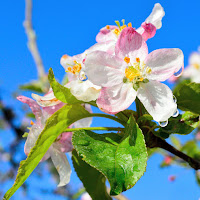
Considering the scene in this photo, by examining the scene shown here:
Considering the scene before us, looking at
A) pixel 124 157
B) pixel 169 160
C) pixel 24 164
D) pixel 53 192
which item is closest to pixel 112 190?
pixel 124 157

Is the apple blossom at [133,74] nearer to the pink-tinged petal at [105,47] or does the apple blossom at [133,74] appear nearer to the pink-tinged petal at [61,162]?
the pink-tinged petal at [105,47]

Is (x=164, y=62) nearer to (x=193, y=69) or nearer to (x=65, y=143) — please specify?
(x=65, y=143)

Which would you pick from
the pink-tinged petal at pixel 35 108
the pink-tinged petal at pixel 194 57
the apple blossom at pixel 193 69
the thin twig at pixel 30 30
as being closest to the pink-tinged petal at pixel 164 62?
the pink-tinged petal at pixel 35 108

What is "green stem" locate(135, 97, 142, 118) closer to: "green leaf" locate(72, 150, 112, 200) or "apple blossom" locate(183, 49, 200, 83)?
"green leaf" locate(72, 150, 112, 200)

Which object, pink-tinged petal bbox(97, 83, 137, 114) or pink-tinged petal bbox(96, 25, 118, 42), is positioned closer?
pink-tinged petal bbox(97, 83, 137, 114)

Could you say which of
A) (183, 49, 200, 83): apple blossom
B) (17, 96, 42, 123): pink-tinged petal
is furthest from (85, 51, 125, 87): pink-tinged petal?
(183, 49, 200, 83): apple blossom
